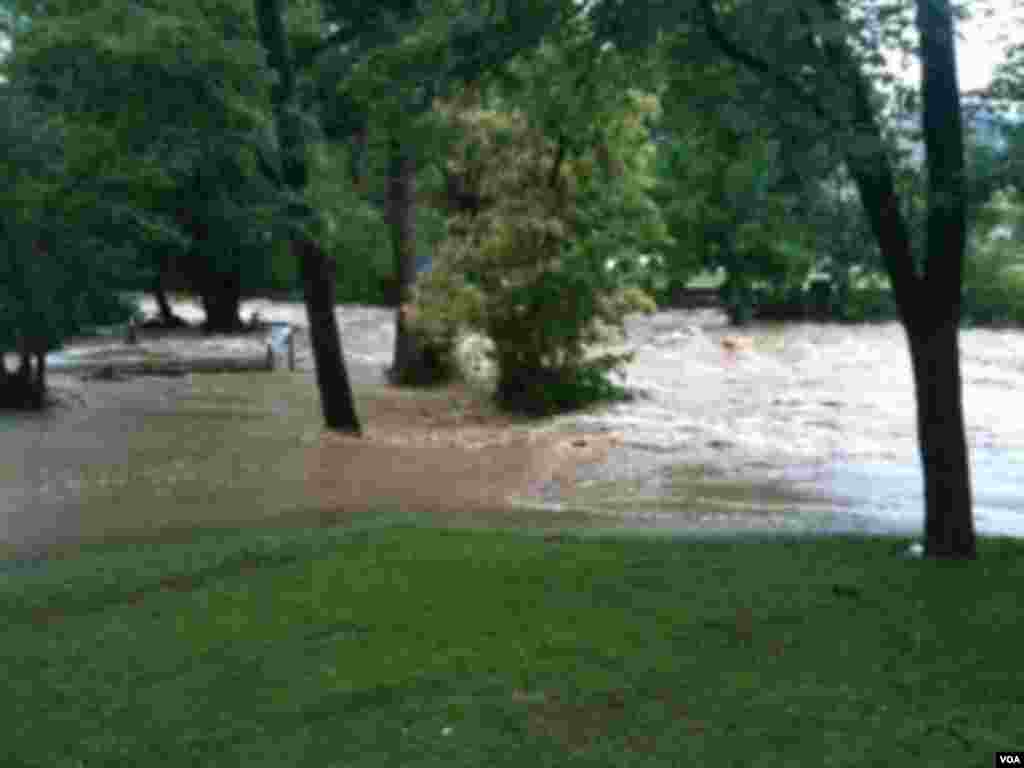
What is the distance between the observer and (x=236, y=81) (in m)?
13.5

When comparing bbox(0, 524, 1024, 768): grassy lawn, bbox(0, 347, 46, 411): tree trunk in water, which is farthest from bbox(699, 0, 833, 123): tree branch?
bbox(0, 347, 46, 411): tree trunk in water

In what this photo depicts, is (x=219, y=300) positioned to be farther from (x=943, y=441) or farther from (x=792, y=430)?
(x=943, y=441)

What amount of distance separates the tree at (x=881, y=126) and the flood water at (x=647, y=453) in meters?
2.78

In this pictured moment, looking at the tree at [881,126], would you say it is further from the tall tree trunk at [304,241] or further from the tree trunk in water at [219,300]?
the tree trunk in water at [219,300]

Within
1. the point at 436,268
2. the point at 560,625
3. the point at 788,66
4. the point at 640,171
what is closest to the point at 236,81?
the point at 436,268

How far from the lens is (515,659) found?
518 centimetres

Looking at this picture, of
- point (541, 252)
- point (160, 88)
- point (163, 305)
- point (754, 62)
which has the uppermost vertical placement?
point (160, 88)

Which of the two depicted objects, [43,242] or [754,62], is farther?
[43,242]

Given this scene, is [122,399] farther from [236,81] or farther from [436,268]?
[236,81]

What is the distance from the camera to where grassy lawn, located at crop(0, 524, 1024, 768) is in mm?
4359

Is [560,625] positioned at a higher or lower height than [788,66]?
lower

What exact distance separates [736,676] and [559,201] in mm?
13697

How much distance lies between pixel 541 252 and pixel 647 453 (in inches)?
168

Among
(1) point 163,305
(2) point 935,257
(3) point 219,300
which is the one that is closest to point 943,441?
(2) point 935,257
